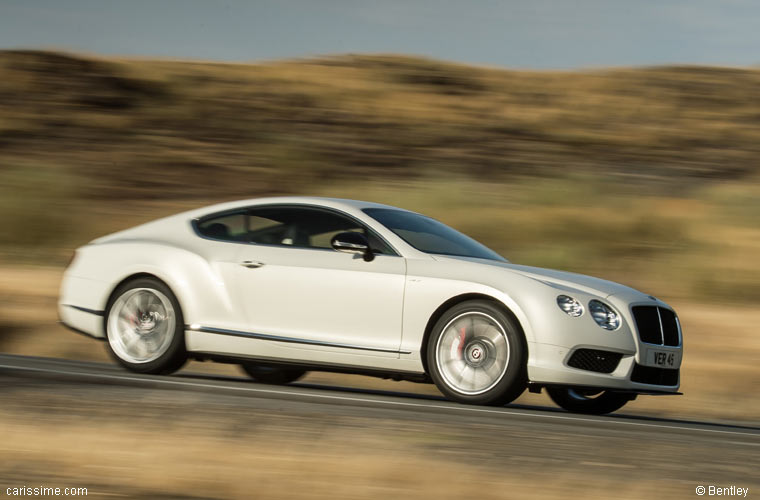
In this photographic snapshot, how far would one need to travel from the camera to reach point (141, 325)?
9.01 m

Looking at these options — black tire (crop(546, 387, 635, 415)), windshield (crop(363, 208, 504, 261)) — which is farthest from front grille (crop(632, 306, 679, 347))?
windshield (crop(363, 208, 504, 261))

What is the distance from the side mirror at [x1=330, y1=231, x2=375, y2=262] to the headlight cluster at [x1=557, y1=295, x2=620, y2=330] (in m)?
1.43

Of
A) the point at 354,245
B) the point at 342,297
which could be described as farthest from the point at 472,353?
the point at 354,245

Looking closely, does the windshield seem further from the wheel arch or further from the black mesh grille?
the black mesh grille

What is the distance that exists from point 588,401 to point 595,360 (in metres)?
1.38

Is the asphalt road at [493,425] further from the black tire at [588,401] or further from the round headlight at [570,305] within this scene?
the round headlight at [570,305]

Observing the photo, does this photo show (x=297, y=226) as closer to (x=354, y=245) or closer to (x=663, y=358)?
(x=354, y=245)

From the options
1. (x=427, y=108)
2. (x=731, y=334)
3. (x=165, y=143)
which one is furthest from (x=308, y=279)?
(x=427, y=108)

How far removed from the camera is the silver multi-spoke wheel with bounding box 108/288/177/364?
29.3ft

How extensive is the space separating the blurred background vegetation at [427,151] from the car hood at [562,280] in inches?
339

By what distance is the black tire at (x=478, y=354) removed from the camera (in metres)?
7.80

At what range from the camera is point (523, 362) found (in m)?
7.80

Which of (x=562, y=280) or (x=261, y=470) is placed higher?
(x=562, y=280)

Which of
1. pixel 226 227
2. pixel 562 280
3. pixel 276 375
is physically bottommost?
pixel 276 375
